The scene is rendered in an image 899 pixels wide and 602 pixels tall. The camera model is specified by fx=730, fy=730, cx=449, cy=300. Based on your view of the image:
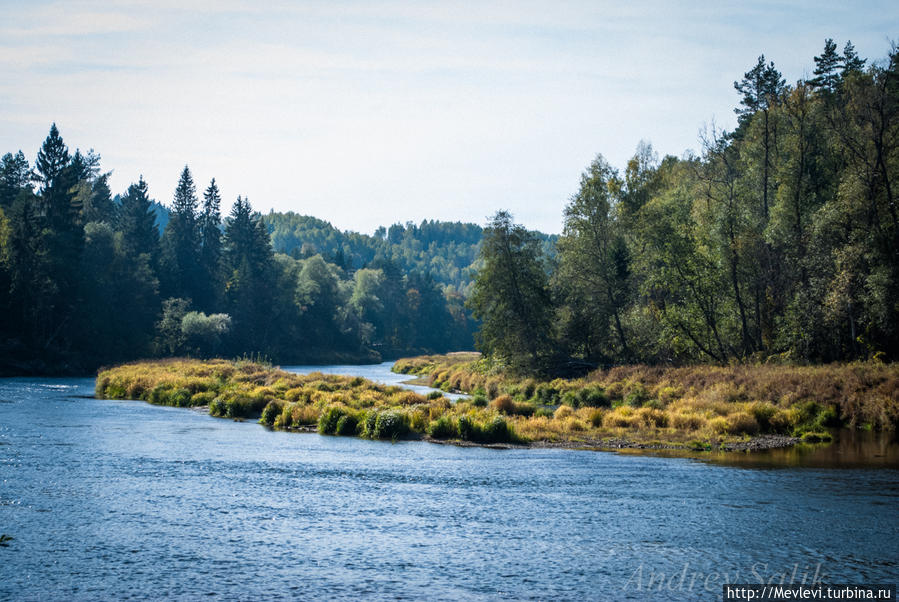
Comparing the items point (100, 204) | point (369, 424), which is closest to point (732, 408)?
point (369, 424)

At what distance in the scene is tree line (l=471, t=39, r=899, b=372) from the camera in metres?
49.0

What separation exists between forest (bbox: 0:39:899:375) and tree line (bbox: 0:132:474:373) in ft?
1.11

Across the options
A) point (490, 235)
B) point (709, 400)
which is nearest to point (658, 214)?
point (490, 235)

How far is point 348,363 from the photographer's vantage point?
494ft

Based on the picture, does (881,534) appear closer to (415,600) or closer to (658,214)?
(415,600)

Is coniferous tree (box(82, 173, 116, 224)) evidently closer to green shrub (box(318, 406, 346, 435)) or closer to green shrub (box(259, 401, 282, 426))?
green shrub (box(259, 401, 282, 426))

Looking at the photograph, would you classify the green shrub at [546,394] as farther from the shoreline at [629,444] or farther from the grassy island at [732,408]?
the shoreline at [629,444]

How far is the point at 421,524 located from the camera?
21.5 meters

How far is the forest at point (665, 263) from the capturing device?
164ft

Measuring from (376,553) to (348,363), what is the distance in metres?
133

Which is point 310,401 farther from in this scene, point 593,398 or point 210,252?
point 210,252

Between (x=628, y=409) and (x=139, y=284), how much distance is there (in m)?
93.0

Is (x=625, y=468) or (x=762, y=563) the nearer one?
(x=762, y=563)

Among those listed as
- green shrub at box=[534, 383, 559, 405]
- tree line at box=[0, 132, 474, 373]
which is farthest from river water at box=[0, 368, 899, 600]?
tree line at box=[0, 132, 474, 373]
